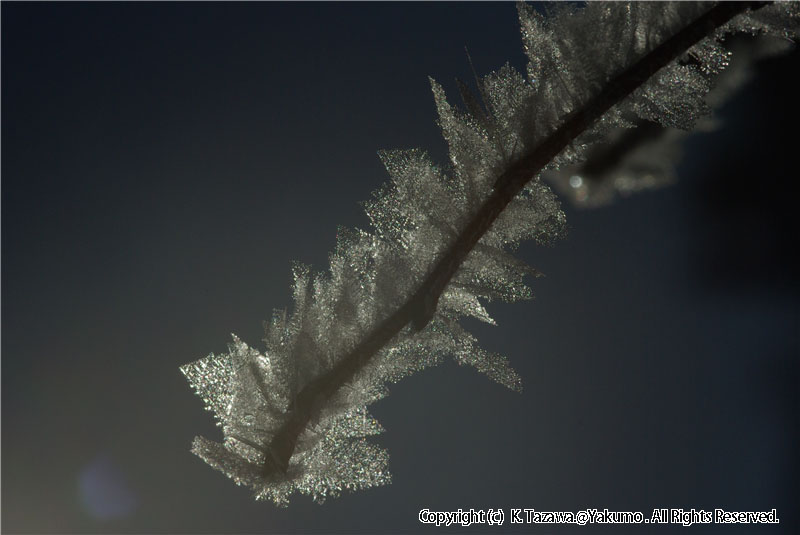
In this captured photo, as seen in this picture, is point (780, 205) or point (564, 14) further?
point (780, 205)

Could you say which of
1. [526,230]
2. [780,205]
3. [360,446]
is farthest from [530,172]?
[780,205]

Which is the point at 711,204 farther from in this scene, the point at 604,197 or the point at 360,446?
the point at 360,446

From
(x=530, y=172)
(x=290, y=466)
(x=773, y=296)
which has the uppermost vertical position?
(x=773, y=296)

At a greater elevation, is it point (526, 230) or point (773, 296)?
point (773, 296)
